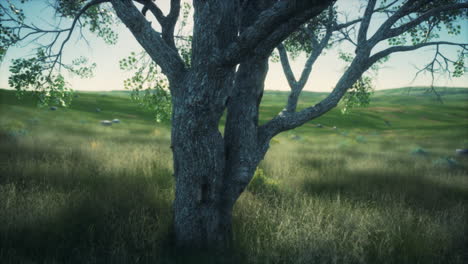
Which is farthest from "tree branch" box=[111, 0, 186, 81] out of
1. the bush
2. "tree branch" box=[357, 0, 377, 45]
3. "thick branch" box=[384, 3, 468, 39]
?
the bush

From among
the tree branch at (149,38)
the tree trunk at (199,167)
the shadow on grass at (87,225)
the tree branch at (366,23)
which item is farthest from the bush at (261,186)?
the tree branch at (366,23)

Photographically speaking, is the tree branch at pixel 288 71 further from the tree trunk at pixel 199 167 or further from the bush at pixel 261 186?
the bush at pixel 261 186

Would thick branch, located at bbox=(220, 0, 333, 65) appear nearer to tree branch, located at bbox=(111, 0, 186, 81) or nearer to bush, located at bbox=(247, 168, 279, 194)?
tree branch, located at bbox=(111, 0, 186, 81)

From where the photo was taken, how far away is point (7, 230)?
3.30m

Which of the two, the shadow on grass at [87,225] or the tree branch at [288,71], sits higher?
the tree branch at [288,71]

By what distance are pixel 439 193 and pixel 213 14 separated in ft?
25.7

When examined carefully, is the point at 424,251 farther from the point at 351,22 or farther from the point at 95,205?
the point at 95,205

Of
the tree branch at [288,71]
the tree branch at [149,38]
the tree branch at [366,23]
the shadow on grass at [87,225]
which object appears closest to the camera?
the shadow on grass at [87,225]

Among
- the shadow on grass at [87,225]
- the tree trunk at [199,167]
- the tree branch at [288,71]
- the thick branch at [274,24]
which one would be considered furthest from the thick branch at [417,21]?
the shadow on grass at [87,225]

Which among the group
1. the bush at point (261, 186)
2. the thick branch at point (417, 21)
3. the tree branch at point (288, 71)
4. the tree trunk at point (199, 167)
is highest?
the thick branch at point (417, 21)

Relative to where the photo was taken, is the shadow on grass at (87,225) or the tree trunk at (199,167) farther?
the shadow on grass at (87,225)

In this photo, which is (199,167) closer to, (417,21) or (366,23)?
(366,23)

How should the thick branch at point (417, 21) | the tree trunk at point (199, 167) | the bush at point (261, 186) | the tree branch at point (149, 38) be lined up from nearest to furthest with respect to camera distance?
the tree trunk at point (199, 167), the tree branch at point (149, 38), the thick branch at point (417, 21), the bush at point (261, 186)

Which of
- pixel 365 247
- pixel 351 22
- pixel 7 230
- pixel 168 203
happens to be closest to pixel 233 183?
pixel 168 203
